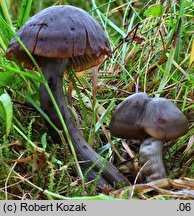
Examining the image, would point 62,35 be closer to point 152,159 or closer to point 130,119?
point 130,119

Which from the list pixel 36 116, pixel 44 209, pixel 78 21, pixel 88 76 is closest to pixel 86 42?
pixel 78 21

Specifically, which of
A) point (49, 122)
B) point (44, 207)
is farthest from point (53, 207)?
point (49, 122)

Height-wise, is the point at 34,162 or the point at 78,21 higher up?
the point at 78,21

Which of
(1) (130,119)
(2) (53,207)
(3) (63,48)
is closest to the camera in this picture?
(2) (53,207)

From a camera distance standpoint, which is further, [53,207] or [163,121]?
[163,121]

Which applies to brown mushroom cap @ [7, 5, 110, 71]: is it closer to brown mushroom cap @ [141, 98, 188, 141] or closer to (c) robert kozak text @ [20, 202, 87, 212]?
brown mushroom cap @ [141, 98, 188, 141]

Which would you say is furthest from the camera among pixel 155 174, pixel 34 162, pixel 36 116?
pixel 36 116

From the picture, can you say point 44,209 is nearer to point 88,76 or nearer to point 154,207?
point 154,207
